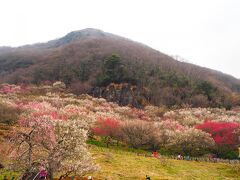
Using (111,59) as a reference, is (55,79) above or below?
below

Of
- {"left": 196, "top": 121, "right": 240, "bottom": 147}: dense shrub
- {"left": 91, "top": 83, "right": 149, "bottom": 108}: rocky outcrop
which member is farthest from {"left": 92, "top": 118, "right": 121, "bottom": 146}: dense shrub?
{"left": 91, "top": 83, "right": 149, "bottom": 108}: rocky outcrop

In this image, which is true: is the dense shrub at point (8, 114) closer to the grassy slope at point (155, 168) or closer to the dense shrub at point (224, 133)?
the grassy slope at point (155, 168)

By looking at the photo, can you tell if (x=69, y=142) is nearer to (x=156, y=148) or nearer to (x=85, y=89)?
(x=156, y=148)

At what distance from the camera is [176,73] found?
18112 centimetres

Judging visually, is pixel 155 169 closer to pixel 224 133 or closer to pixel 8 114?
pixel 224 133

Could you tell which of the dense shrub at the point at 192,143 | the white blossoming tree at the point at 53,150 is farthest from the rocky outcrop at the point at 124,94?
the white blossoming tree at the point at 53,150

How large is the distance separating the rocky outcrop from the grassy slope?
298 ft

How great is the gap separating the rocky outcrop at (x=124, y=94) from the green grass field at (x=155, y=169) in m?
90.8

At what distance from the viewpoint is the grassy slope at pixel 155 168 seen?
46.7 metres

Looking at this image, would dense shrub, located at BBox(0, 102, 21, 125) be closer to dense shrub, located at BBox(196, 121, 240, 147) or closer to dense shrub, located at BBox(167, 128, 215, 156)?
dense shrub, located at BBox(167, 128, 215, 156)

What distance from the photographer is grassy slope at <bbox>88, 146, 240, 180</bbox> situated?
46.7 metres

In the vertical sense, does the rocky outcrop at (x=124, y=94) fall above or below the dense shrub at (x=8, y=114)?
above

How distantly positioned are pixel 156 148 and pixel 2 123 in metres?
40.4

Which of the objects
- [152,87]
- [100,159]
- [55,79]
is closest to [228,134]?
[100,159]
